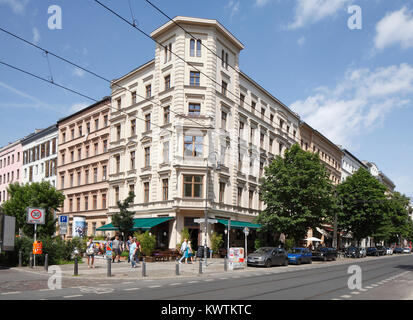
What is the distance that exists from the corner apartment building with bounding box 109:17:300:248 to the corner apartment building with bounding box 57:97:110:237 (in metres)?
2.49

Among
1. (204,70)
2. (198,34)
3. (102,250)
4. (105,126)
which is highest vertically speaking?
(198,34)

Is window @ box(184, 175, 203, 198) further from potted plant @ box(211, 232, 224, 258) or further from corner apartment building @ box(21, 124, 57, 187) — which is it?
corner apartment building @ box(21, 124, 57, 187)

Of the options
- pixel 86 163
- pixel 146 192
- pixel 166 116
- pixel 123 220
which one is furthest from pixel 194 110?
pixel 86 163

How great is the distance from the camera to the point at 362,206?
55656 millimetres

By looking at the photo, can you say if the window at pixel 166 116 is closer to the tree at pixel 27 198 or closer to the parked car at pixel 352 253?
the tree at pixel 27 198

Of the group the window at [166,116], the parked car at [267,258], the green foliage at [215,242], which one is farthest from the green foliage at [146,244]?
the window at [166,116]

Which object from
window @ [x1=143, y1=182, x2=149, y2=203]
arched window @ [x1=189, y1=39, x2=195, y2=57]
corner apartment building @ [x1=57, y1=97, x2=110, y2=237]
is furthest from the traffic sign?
corner apartment building @ [x1=57, y1=97, x2=110, y2=237]

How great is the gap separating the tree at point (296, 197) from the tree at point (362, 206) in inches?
670

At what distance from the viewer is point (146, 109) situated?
41.6 metres

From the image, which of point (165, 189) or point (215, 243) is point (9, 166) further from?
point (215, 243)

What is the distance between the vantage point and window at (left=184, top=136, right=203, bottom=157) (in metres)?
36.9
